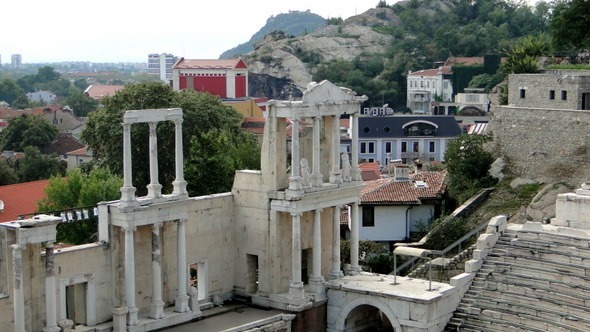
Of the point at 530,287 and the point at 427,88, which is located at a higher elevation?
the point at 427,88

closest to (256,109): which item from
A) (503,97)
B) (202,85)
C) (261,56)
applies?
(202,85)

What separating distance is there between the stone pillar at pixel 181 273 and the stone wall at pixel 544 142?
1924 centimetres

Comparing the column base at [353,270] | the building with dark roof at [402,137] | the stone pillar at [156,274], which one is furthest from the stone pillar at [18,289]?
the building with dark roof at [402,137]

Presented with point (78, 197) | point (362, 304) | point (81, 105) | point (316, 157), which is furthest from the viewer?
point (81, 105)

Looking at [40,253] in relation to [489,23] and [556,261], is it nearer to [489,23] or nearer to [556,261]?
[556,261]

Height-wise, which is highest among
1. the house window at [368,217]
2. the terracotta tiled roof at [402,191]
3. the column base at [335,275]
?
the terracotta tiled roof at [402,191]

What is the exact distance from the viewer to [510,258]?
35344 millimetres

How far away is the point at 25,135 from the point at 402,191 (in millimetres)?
57665

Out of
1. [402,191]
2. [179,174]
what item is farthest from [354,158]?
[402,191]

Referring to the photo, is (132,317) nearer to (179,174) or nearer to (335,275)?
(179,174)

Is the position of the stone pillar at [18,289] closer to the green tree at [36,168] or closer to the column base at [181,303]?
the column base at [181,303]

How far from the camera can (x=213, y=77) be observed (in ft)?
424

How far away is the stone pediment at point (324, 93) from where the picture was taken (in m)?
35.2

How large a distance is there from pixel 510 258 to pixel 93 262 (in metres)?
13.8
